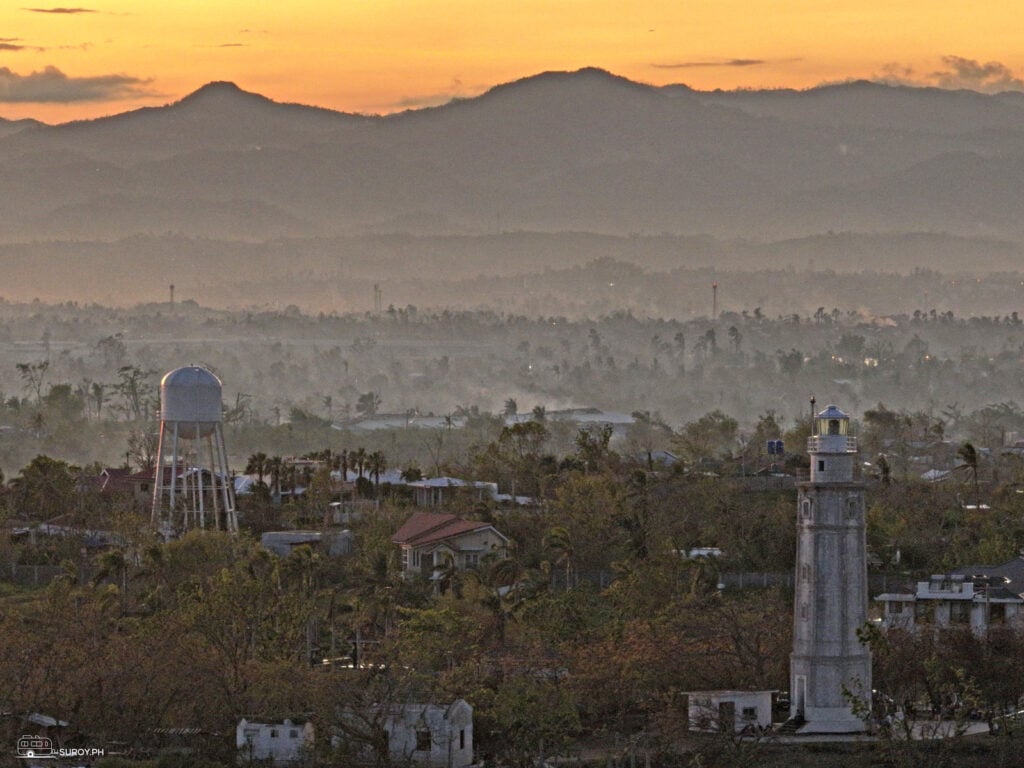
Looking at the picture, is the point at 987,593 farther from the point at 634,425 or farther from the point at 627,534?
the point at 634,425

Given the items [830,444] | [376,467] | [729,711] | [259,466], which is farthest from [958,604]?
[259,466]

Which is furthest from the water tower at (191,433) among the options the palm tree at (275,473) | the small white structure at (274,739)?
the small white structure at (274,739)

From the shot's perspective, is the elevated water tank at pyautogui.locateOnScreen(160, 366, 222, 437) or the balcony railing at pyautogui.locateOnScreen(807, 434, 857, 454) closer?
the balcony railing at pyautogui.locateOnScreen(807, 434, 857, 454)

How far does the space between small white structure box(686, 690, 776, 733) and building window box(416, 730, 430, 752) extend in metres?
6.09

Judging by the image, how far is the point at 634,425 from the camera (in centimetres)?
19475

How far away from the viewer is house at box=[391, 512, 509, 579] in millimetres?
80062

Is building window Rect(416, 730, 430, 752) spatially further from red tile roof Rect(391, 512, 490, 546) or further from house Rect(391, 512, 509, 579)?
red tile roof Rect(391, 512, 490, 546)

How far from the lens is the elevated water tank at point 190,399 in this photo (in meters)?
93.2

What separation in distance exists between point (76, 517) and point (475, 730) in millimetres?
39299

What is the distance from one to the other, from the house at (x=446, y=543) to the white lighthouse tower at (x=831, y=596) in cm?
2333

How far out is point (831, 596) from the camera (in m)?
56.4

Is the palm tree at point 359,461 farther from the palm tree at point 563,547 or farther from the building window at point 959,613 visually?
the building window at point 959,613

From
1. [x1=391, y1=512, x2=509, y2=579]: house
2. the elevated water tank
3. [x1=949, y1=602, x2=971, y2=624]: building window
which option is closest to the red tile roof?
[x1=391, y1=512, x2=509, y2=579]: house

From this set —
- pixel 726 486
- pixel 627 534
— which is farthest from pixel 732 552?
pixel 726 486
